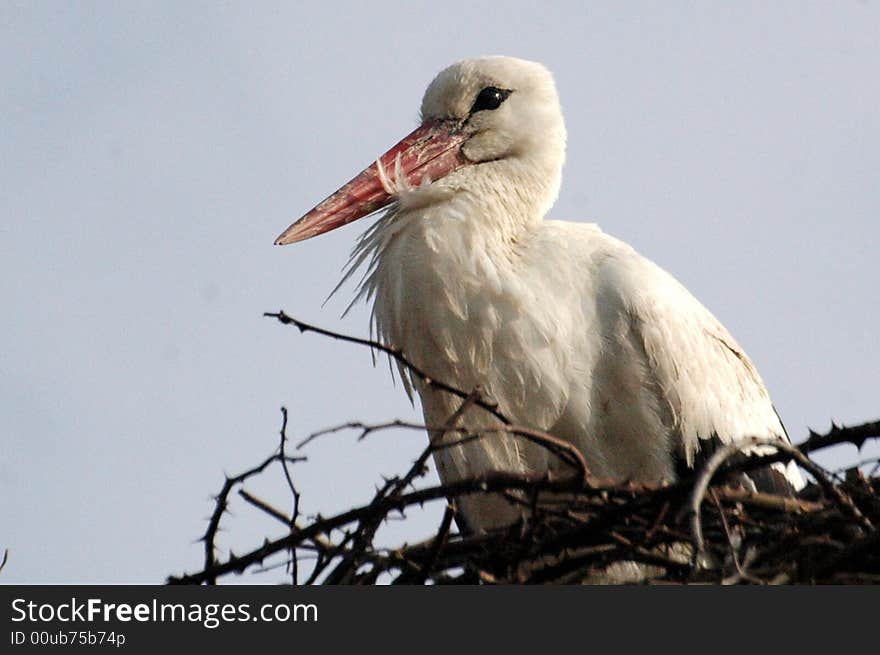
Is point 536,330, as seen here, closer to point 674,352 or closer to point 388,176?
point 674,352

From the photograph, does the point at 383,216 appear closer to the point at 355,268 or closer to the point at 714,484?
the point at 355,268

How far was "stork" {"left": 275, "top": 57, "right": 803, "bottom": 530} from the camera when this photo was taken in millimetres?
3957

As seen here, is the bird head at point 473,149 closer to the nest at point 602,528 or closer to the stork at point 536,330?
the stork at point 536,330

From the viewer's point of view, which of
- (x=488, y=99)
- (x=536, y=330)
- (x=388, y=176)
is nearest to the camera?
(x=536, y=330)

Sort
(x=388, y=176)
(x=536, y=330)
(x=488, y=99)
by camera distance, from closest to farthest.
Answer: (x=536, y=330) → (x=388, y=176) → (x=488, y=99)

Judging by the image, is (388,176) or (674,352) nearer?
(674,352)

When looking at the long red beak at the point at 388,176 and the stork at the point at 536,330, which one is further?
the long red beak at the point at 388,176

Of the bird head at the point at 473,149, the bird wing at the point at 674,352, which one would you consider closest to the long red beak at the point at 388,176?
the bird head at the point at 473,149

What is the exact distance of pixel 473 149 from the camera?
462 centimetres

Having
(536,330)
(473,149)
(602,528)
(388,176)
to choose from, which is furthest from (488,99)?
(602,528)

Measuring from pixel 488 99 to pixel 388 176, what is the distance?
0.39m

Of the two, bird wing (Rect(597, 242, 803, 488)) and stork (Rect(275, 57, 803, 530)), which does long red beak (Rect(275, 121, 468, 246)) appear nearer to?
stork (Rect(275, 57, 803, 530))

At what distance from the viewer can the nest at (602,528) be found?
307cm

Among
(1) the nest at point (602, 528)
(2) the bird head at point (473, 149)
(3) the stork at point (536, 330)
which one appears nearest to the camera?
(1) the nest at point (602, 528)
